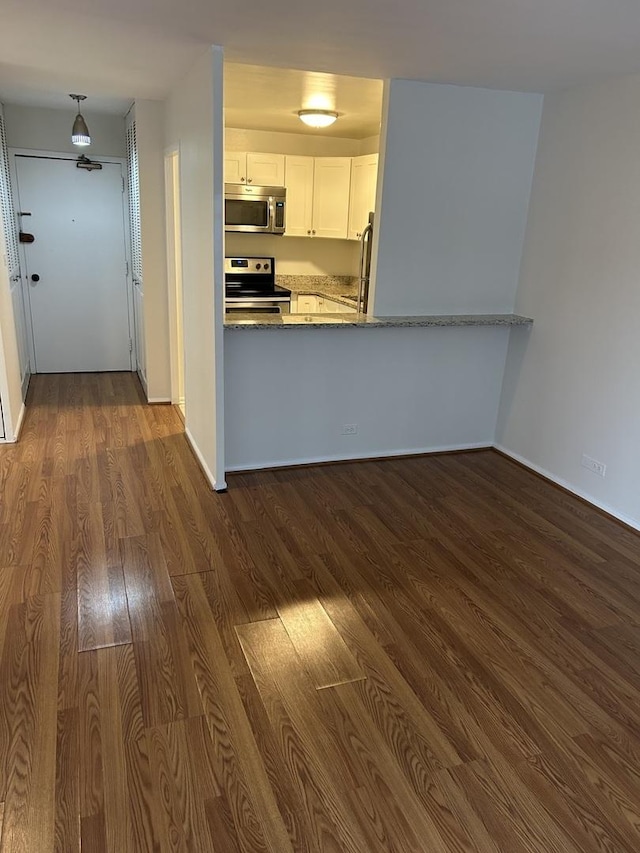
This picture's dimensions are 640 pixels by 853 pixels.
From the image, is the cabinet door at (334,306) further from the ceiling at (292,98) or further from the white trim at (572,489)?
the white trim at (572,489)

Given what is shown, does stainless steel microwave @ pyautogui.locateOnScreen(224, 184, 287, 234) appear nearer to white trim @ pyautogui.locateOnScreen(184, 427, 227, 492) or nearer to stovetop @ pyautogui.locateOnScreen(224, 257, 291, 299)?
stovetop @ pyautogui.locateOnScreen(224, 257, 291, 299)

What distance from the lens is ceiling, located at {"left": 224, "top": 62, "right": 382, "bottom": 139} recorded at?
3699mm

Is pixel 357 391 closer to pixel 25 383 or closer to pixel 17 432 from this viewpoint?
pixel 17 432

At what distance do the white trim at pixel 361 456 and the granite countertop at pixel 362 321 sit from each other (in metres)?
0.96

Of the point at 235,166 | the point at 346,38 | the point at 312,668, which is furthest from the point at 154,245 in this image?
the point at 312,668

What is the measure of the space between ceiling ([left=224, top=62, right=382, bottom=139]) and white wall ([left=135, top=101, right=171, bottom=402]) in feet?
2.13

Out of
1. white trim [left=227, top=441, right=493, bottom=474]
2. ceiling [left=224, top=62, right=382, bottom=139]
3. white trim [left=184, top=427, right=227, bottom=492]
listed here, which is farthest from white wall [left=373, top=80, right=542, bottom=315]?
white trim [left=184, top=427, right=227, bottom=492]

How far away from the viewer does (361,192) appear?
5.80m

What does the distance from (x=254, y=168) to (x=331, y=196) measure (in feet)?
2.60

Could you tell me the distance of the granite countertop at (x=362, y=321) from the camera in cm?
370

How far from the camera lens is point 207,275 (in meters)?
3.57

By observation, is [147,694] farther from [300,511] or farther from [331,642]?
[300,511]

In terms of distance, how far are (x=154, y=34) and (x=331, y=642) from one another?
2.94 meters

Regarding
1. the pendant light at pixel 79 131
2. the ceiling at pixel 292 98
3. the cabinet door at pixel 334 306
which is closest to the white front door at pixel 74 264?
the pendant light at pixel 79 131
